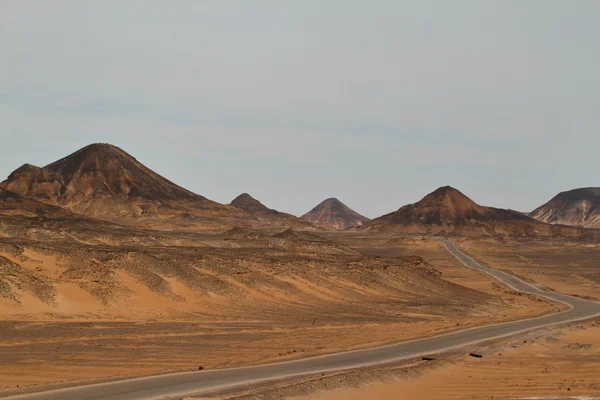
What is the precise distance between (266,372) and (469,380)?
748cm

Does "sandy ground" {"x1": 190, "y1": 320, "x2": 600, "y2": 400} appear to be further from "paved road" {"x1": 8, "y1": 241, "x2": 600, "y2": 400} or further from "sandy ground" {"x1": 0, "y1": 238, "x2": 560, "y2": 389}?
"sandy ground" {"x1": 0, "y1": 238, "x2": 560, "y2": 389}

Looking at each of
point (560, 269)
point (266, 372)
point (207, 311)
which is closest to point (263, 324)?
point (207, 311)

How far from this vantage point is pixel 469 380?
26.4 meters

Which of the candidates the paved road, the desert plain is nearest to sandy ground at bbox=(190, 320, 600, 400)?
the desert plain

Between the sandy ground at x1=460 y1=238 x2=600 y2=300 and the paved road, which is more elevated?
the sandy ground at x1=460 y1=238 x2=600 y2=300

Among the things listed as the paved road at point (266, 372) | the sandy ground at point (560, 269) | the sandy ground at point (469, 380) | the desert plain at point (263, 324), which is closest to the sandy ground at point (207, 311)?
the desert plain at point (263, 324)

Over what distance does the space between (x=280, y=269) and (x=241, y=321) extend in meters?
16.4

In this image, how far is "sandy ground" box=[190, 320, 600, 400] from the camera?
2302 centimetres

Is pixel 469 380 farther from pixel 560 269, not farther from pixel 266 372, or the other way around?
pixel 560 269

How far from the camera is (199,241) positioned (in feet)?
370

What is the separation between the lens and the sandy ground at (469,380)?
23016 mm

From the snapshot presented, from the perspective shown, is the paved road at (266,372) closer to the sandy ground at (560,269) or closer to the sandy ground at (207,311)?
the sandy ground at (207,311)

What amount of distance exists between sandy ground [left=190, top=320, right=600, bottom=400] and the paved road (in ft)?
4.56

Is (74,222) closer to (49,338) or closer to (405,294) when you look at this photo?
(405,294)
